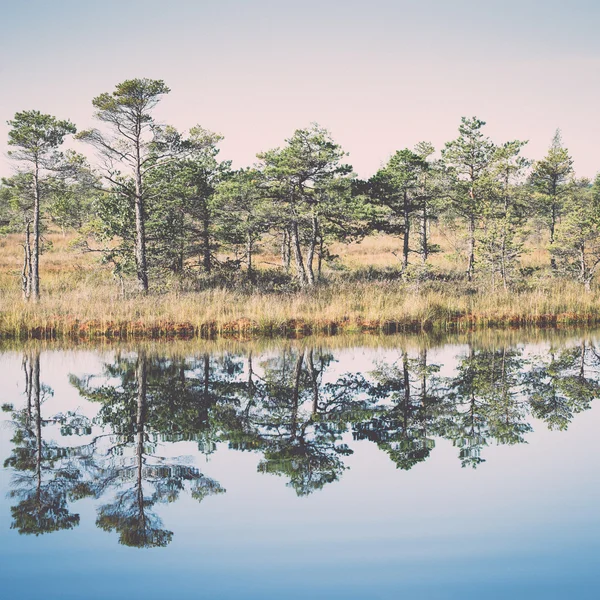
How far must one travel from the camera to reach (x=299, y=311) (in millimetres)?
21812

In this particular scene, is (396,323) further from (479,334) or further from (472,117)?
(472,117)

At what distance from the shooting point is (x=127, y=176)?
2836 centimetres

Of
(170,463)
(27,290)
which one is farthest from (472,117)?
(170,463)

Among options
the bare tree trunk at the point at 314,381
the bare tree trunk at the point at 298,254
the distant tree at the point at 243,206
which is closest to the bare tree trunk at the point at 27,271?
the distant tree at the point at 243,206

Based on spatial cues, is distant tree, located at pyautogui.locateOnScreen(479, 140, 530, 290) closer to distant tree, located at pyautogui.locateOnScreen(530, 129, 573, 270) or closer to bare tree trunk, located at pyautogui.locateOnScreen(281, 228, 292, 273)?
distant tree, located at pyautogui.locateOnScreen(530, 129, 573, 270)

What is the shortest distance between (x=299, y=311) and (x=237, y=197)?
734cm

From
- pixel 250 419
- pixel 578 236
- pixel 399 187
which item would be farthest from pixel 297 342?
pixel 578 236

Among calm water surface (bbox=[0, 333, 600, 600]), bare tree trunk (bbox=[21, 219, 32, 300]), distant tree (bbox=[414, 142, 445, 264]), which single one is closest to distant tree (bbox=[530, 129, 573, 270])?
distant tree (bbox=[414, 142, 445, 264])

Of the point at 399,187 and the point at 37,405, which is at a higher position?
the point at 399,187

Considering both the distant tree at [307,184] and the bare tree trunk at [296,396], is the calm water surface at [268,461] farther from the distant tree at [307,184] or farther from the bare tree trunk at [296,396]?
the distant tree at [307,184]

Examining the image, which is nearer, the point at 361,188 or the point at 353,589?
the point at 353,589

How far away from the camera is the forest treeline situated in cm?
2345

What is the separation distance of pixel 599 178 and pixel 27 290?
222 ft

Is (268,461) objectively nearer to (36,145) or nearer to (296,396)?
(296,396)
